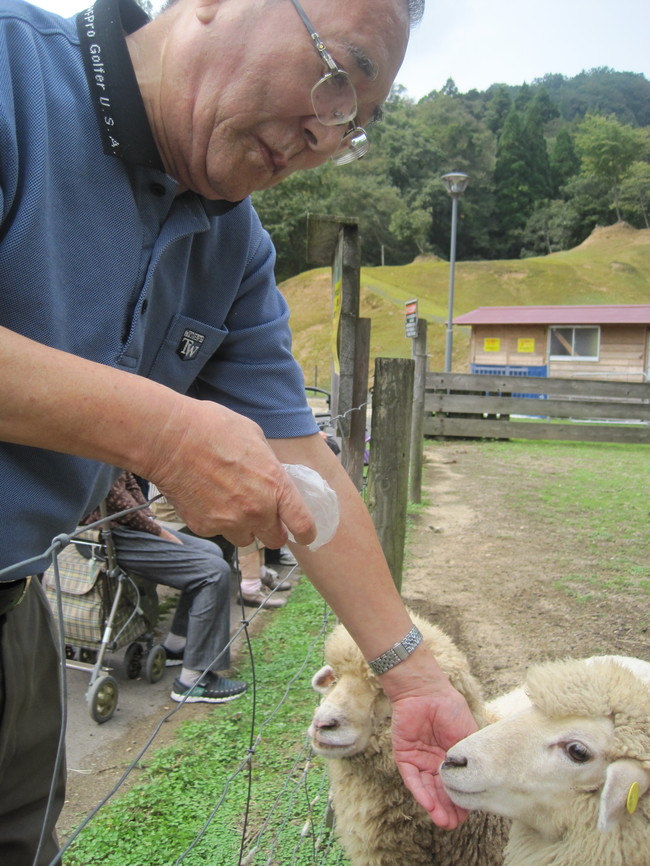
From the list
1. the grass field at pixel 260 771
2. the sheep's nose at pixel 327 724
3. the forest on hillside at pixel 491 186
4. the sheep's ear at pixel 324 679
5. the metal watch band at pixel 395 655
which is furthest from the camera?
the forest on hillside at pixel 491 186

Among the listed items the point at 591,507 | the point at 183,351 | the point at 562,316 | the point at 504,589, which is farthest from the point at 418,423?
the point at 562,316

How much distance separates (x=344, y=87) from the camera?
A: 1089 millimetres

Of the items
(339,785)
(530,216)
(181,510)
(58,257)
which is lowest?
(339,785)

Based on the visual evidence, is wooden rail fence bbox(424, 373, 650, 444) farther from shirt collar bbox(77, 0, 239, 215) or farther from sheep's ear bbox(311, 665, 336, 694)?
shirt collar bbox(77, 0, 239, 215)

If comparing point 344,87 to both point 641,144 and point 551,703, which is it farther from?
point 641,144

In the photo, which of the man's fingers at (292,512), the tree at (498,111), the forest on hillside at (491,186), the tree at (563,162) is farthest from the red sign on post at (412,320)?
the tree at (498,111)

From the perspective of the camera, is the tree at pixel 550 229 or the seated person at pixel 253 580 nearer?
the seated person at pixel 253 580

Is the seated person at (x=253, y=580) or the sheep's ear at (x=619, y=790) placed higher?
the sheep's ear at (x=619, y=790)

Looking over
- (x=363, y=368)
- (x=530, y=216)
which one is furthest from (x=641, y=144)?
(x=363, y=368)

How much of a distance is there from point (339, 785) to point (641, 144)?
269 ft

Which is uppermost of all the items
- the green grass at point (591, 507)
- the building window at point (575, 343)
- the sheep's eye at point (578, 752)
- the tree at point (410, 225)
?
the tree at point (410, 225)

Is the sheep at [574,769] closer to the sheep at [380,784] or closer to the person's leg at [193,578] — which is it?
the sheep at [380,784]

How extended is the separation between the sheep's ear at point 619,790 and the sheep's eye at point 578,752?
0.06 meters

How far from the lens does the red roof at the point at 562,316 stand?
25.1 meters
